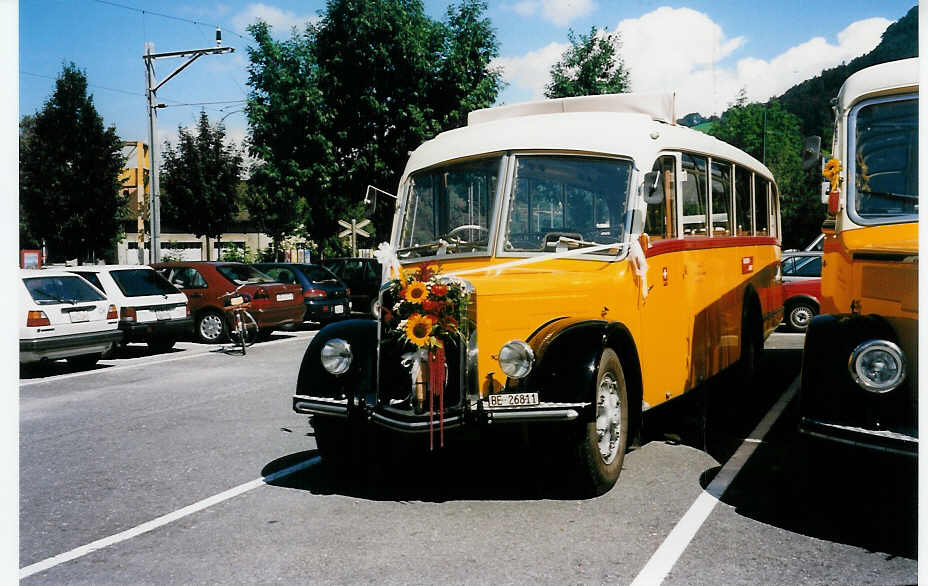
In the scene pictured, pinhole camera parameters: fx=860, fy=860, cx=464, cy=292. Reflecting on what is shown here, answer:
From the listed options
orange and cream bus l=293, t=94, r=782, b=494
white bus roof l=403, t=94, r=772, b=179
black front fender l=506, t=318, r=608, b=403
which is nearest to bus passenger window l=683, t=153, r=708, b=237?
orange and cream bus l=293, t=94, r=782, b=494

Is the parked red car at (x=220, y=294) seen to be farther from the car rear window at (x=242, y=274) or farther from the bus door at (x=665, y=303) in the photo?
the bus door at (x=665, y=303)

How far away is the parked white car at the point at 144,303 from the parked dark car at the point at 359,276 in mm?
6166

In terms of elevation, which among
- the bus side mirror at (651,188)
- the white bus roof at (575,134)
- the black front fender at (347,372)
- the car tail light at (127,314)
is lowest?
the black front fender at (347,372)

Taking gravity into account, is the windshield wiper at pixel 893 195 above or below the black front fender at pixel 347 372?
above

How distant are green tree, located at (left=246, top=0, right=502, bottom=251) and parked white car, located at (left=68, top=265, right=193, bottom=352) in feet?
9.49

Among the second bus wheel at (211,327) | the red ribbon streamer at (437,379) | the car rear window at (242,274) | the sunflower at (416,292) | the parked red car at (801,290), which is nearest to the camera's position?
the red ribbon streamer at (437,379)

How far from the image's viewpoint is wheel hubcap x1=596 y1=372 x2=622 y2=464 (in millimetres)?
5453

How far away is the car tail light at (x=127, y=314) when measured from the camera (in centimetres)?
1331

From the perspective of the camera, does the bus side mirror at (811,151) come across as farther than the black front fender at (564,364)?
Yes

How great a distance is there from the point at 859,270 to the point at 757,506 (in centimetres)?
158

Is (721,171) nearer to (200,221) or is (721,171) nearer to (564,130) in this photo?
(564,130)

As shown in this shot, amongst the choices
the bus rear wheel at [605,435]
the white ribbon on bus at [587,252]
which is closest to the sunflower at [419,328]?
the white ribbon on bus at [587,252]

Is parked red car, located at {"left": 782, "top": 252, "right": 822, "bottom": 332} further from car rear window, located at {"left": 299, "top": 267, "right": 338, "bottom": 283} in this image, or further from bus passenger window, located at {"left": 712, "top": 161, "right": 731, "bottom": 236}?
car rear window, located at {"left": 299, "top": 267, "right": 338, "bottom": 283}

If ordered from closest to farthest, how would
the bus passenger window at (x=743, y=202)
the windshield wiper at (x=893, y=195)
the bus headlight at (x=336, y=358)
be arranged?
the windshield wiper at (x=893, y=195), the bus headlight at (x=336, y=358), the bus passenger window at (x=743, y=202)
